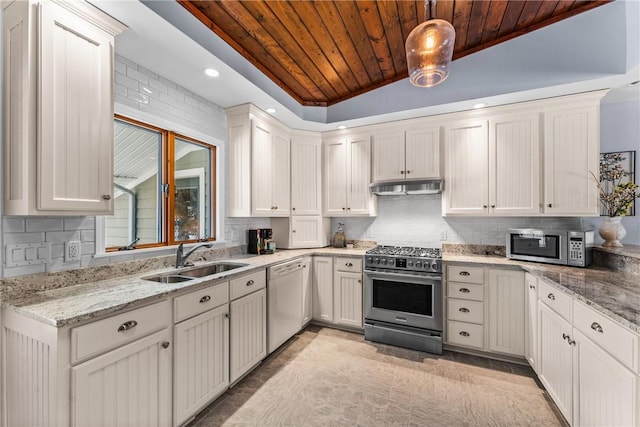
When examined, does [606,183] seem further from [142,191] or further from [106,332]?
[142,191]

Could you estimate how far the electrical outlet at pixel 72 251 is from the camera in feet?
5.69

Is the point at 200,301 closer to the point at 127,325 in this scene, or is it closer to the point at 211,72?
the point at 127,325

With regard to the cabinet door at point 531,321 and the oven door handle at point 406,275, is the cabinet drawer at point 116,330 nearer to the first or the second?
the oven door handle at point 406,275

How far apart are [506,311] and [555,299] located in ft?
2.46

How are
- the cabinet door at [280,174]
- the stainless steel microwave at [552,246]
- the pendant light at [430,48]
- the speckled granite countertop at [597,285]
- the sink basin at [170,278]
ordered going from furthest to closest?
1. the cabinet door at [280,174]
2. the stainless steel microwave at [552,246]
3. the sink basin at [170,278]
4. the pendant light at [430,48]
5. the speckled granite countertop at [597,285]

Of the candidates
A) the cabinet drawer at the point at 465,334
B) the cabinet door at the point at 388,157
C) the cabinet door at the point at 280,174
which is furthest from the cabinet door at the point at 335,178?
the cabinet drawer at the point at 465,334

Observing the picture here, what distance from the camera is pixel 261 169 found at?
3.13 m

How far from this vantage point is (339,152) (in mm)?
3703

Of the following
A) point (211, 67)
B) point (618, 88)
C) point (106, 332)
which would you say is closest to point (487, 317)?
point (618, 88)

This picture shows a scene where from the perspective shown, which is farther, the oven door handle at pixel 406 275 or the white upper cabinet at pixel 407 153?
the white upper cabinet at pixel 407 153

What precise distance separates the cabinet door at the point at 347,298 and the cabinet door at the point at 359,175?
2.86ft

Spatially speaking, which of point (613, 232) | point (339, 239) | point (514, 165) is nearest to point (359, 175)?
point (339, 239)

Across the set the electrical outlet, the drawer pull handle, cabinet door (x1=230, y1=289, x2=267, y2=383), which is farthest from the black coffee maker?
the drawer pull handle

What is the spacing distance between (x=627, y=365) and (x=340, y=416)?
1.62 metres
